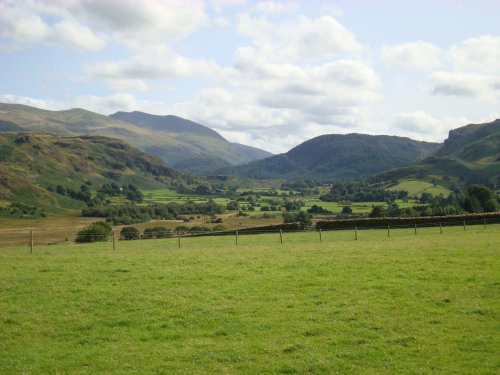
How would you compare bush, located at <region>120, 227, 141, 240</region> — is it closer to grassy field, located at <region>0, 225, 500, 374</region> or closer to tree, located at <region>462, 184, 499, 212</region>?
grassy field, located at <region>0, 225, 500, 374</region>

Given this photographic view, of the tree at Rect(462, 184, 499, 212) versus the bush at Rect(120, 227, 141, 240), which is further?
the tree at Rect(462, 184, 499, 212)

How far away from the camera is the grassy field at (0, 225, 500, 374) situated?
14.6 metres

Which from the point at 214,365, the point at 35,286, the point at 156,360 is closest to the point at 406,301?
the point at 214,365

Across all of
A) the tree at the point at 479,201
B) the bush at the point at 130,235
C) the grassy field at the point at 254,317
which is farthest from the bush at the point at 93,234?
the tree at the point at 479,201

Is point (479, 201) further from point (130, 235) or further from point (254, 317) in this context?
point (254, 317)

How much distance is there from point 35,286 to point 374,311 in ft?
54.3

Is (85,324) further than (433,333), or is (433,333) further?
(85,324)

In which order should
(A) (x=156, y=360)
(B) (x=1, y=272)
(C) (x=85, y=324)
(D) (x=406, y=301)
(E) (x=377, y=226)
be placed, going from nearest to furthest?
(A) (x=156, y=360), (C) (x=85, y=324), (D) (x=406, y=301), (B) (x=1, y=272), (E) (x=377, y=226)

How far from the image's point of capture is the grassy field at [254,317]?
14.6 metres

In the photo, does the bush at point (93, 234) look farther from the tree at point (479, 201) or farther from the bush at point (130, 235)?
the tree at point (479, 201)

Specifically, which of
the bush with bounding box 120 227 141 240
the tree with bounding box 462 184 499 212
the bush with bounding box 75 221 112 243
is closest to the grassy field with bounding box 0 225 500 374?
the bush with bounding box 120 227 141 240

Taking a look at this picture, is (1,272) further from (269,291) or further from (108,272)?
(269,291)

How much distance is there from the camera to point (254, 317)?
60.7 feet

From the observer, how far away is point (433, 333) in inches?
653
